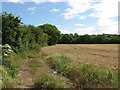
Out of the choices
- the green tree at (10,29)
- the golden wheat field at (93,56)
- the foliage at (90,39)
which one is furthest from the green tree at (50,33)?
the green tree at (10,29)

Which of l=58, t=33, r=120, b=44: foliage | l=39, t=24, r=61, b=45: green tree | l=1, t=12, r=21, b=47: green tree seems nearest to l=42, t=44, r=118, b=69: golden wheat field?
l=1, t=12, r=21, b=47: green tree

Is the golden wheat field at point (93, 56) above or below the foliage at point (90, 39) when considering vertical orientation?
below

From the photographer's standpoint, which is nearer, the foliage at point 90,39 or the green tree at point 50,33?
the green tree at point 50,33

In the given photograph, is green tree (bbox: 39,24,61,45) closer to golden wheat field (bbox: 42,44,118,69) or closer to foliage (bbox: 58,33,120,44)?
golden wheat field (bbox: 42,44,118,69)

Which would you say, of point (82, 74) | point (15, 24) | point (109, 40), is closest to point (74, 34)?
point (109, 40)

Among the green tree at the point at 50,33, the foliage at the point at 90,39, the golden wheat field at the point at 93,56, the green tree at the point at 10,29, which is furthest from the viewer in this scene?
the foliage at the point at 90,39

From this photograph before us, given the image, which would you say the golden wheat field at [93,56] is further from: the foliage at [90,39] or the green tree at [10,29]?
the foliage at [90,39]

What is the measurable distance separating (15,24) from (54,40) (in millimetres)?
31342

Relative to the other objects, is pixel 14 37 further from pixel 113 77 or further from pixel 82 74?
pixel 113 77

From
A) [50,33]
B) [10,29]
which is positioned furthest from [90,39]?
[10,29]

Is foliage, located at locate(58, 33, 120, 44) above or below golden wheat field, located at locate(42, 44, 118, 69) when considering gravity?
above

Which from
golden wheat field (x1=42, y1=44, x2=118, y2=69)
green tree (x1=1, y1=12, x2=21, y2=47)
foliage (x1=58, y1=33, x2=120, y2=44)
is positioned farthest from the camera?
foliage (x1=58, y1=33, x2=120, y2=44)

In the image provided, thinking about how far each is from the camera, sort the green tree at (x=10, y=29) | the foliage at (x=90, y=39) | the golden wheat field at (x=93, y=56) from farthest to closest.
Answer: the foliage at (x=90, y=39) → the green tree at (x=10, y=29) → the golden wheat field at (x=93, y=56)

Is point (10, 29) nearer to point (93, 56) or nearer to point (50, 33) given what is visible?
point (93, 56)
